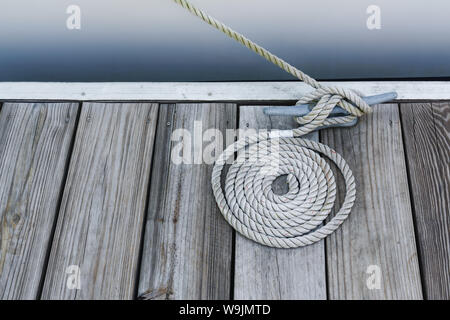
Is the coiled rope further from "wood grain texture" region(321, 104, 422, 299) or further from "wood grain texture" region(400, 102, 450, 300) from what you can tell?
"wood grain texture" region(400, 102, 450, 300)

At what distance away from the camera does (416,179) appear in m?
1.13

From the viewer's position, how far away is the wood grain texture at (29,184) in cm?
106

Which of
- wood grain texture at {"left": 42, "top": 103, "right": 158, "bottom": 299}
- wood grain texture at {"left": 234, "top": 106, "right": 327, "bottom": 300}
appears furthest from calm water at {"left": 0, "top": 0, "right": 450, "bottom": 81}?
wood grain texture at {"left": 234, "top": 106, "right": 327, "bottom": 300}

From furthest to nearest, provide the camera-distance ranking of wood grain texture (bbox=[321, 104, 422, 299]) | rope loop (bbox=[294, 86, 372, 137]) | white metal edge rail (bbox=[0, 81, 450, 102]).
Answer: white metal edge rail (bbox=[0, 81, 450, 102]), rope loop (bbox=[294, 86, 372, 137]), wood grain texture (bbox=[321, 104, 422, 299])

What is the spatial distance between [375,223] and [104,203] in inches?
28.2

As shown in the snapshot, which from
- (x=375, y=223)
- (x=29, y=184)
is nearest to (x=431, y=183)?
(x=375, y=223)

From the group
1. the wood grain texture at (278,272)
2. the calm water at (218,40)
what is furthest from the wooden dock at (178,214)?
the calm water at (218,40)

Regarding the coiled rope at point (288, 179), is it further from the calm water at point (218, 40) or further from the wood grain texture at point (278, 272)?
the calm water at point (218, 40)

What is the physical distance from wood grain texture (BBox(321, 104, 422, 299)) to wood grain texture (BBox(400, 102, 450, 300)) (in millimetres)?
23

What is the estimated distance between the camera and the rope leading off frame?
3.51 feet

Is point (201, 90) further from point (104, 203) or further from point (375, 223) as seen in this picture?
point (375, 223)

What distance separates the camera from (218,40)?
1.34 m

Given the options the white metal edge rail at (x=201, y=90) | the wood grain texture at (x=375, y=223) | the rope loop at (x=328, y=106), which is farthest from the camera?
the white metal edge rail at (x=201, y=90)

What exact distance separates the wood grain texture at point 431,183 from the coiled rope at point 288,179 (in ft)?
0.55
